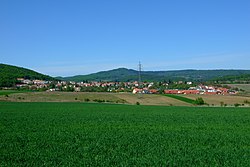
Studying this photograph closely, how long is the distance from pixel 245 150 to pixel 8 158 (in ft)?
32.1

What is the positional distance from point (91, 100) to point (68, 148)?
2635 inches

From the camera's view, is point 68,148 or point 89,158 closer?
point 89,158

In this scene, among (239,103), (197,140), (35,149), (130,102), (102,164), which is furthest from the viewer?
(130,102)

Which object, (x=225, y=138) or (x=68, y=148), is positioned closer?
(x=68, y=148)

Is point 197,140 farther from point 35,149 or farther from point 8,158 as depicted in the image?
point 8,158

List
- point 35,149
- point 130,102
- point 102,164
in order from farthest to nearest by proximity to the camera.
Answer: point 130,102 → point 35,149 → point 102,164

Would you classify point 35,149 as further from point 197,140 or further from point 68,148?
point 197,140

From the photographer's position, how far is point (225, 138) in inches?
734

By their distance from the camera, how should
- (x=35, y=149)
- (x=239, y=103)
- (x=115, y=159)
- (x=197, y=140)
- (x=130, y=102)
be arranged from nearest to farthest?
(x=115, y=159)
(x=35, y=149)
(x=197, y=140)
(x=239, y=103)
(x=130, y=102)

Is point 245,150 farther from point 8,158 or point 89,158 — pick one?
point 8,158

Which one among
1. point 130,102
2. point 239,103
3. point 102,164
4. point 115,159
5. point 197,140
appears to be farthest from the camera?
point 130,102

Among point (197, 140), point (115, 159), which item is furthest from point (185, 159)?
point (197, 140)

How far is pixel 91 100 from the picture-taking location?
81938 millimetres

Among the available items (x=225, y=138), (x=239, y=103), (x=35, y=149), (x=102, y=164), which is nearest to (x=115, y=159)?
(x=102, y=164)
